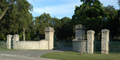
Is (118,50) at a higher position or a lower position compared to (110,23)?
lower

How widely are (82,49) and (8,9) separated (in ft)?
73.5

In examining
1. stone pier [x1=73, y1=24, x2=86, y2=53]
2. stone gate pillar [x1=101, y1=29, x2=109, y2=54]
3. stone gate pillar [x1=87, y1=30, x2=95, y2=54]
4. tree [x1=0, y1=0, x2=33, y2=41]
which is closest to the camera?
stone gate pillar [x1=101, y1=29, x2=109, y2=54]

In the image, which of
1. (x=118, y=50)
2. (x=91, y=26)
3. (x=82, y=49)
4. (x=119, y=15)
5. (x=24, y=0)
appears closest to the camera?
(x=118, y=50)

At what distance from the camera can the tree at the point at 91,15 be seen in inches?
1404

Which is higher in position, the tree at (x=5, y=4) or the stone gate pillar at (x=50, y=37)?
the tree at (x=5, y=4)

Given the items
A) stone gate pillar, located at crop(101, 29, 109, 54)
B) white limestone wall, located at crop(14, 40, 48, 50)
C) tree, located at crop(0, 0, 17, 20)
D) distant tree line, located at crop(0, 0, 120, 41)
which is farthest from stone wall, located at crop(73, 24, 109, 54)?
tree, located at crop(0, 0, 17, 20)

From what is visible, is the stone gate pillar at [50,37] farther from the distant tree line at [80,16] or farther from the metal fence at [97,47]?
the distant tree line at [80,16]

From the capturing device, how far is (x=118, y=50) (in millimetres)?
17703

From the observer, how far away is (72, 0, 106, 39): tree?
117ft

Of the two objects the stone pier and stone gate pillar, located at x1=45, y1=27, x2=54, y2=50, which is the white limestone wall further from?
the stone pier

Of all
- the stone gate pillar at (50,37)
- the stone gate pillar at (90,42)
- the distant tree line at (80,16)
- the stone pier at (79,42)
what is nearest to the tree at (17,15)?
the distant tree line at (80,16)

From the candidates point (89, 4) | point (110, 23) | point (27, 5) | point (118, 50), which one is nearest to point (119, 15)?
point (110, 23)

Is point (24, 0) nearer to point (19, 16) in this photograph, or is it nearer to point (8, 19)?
point (19, 16)

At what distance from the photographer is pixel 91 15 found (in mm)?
37906
